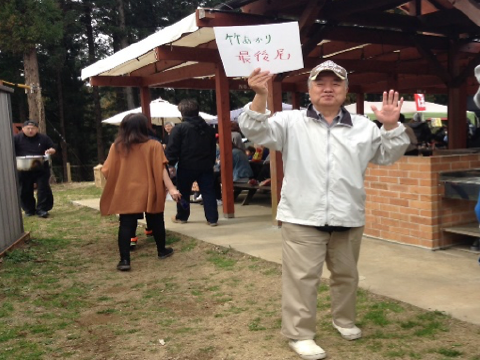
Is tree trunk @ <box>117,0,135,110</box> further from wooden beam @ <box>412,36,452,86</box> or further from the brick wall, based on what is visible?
the brick wall

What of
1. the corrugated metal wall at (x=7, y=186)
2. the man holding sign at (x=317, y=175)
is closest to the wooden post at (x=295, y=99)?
the corrugated metal wall at (x=7, y=186)

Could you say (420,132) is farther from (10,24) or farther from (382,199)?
(10,24)

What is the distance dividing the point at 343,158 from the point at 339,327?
3.57 feet

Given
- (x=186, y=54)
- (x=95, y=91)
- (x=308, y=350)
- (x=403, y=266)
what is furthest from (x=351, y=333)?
(x=95, y=91)

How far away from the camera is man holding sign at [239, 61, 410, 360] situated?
2.68 metres

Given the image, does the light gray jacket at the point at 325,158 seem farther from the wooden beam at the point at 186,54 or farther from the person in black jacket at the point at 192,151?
the wooden beam at the point at 186,54

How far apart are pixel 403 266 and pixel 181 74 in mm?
5335

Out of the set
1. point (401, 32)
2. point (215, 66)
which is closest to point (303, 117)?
point (215, 66)

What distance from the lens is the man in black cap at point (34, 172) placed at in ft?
25.7

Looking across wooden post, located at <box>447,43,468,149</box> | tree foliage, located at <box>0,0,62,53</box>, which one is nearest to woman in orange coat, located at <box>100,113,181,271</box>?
wooden post, located at <box>447,43,468,149</box>

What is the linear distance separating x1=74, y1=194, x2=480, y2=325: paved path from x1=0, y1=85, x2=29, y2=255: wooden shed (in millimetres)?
1876

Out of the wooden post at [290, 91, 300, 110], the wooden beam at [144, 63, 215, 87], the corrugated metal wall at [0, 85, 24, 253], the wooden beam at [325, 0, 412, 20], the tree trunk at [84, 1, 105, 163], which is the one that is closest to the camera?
the corrugated metal wall at [0, 85, 24, 253]

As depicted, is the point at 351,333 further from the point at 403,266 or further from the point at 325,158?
the point at 403,266

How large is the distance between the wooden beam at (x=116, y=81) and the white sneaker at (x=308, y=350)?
25.2 ft
